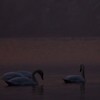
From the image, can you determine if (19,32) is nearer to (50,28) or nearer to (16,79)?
(50,28)

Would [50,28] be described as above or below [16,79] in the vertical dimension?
above

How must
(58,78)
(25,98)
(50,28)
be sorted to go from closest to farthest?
1. (25,98)
2. (58,78)
3. (50,28)

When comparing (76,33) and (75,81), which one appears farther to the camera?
(76,33)

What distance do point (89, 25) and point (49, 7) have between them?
20.9 feet

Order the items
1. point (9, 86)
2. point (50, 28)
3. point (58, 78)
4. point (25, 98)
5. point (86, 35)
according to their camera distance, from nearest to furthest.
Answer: point (25, 98), point (9, 86), point (58, 78), point (86, 35), point (50, 28)

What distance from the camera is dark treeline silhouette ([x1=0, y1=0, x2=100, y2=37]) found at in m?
116

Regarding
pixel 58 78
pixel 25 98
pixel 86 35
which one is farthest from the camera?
pixel 86 35

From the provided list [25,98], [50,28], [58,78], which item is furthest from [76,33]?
[25,98]

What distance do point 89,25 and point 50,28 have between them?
6536 millimetres

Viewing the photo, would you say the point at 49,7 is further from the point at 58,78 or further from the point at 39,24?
the point at 58,78

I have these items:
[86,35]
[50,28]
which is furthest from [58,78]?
[50,28]

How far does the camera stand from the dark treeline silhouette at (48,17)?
380 feet

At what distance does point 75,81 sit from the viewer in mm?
25922

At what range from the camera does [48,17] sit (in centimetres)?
12050
